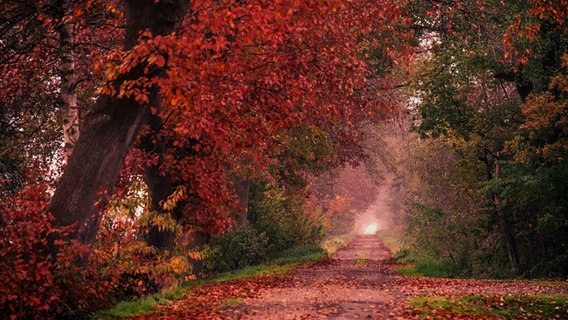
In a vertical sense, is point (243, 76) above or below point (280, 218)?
above

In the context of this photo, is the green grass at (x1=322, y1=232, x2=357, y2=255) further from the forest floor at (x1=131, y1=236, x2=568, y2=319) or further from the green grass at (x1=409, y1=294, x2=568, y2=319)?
the green grass at (x1=409, y1=294, x2=568, y2=319)

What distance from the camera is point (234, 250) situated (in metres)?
25.5

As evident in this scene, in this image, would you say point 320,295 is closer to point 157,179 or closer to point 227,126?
point 227,126

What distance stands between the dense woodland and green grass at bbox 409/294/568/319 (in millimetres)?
4661

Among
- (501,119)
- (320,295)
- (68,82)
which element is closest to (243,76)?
(68,82)

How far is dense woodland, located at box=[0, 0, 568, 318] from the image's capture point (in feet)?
32.6

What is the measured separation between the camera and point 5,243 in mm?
8961

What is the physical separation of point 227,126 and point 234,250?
12.3 meters

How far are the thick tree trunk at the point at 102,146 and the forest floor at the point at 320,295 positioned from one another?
2.43 metres

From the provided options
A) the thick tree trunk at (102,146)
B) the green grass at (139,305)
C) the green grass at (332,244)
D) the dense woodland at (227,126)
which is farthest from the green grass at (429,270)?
the thick tree trunk at (102,146)

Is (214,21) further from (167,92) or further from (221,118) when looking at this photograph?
(221,118)

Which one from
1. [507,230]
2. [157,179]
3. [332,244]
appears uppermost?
[157,179]

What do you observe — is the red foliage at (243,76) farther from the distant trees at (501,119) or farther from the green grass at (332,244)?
the green grass at (332,244)

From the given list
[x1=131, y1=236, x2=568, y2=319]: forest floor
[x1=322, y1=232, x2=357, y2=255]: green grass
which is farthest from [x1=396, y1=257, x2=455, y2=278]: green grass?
[x1=322, y1=232, x2=357, y2=255]: green grass
